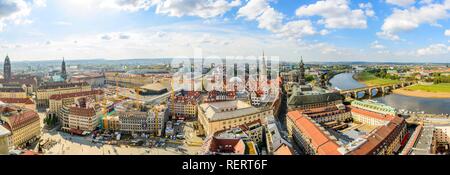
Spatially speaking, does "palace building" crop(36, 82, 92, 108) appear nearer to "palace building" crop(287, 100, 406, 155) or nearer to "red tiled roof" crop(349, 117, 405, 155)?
"palace building" crop(287, 100, 406, 155)

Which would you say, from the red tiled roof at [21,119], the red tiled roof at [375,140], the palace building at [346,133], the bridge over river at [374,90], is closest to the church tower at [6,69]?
the red tiled roof at [21,119]

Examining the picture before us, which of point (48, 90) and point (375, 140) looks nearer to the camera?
point (375, 140)

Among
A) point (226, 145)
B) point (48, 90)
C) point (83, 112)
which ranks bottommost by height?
point (226, 145)

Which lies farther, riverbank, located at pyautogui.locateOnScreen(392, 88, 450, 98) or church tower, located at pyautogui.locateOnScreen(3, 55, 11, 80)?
church tower, located at pyautogui.locateOnScreen(3, 55, 11, 80)

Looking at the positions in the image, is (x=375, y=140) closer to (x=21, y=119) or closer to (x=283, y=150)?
(x=283, y=150)

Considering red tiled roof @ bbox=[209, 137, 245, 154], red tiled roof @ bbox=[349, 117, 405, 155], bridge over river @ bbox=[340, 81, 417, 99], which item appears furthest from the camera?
bridge over river @ bbox=[340, 81, 417, 99]

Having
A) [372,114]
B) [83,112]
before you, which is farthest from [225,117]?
[372,114]

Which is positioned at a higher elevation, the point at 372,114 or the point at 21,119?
the point at 21,119

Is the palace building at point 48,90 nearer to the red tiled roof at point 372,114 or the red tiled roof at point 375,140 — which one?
the red tiled roof at point 372,114

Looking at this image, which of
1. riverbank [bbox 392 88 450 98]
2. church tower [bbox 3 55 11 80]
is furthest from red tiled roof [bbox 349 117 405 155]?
church tower [bbox 3 55 11 80]
